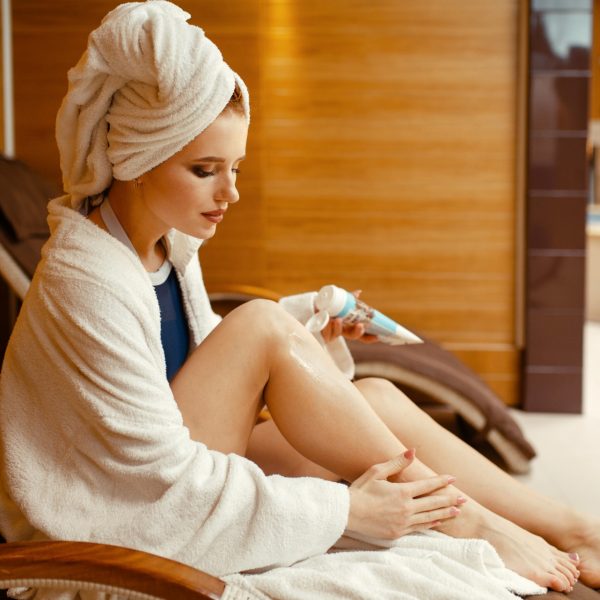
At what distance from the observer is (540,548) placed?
154 cm

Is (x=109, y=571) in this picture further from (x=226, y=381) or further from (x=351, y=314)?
(x=351, y=314)

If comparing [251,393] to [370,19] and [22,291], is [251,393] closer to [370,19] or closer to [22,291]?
[22,291]

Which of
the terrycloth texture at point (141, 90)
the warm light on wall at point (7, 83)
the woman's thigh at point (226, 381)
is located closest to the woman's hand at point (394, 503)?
the woman's thigh at point (226, 381)

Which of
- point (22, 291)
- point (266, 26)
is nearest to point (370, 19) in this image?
point (266, 26)

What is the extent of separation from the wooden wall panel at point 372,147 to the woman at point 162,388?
7.81 ft

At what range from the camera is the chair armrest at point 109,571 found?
3.62 feet

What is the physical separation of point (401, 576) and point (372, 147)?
273 centimetres

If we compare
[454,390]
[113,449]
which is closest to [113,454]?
[113,449]

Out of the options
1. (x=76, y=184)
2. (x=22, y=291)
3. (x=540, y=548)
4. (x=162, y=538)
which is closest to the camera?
(x=162, y=538)

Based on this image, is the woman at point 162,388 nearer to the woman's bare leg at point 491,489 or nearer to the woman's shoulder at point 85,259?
the woman's shoulder at point 85,259

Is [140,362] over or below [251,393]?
over

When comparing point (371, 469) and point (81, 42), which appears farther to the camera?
point (81, 42)

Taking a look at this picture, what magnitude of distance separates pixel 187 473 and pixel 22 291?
1682mm

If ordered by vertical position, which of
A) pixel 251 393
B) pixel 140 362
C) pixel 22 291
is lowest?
pixel 22 291
